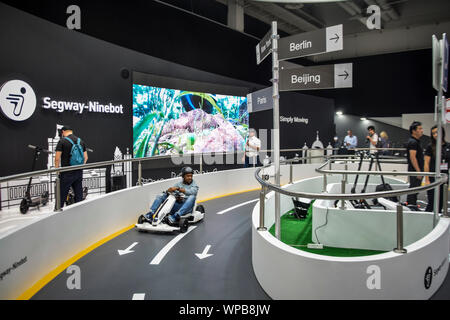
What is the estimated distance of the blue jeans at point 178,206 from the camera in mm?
6191

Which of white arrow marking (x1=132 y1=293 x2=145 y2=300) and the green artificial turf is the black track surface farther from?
the green artificial turf

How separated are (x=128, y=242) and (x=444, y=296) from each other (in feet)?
14.3

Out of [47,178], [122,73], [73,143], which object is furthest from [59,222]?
[122,73]

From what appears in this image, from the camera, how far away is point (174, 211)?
652cm

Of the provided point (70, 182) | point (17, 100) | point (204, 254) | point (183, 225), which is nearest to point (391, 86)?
point (183, 225)

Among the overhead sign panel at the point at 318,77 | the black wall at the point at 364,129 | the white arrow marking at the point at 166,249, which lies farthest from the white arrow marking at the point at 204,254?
the black wall at the point at 364,129

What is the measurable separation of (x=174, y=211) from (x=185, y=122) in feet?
17.2

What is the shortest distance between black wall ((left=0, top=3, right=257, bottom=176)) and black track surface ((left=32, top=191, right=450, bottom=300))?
11.6ft

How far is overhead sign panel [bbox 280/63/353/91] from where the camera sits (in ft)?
12.6

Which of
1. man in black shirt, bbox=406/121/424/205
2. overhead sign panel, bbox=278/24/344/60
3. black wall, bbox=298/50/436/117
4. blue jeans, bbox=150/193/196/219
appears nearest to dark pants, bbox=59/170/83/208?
blue jeans, bbox=150/193/196/219

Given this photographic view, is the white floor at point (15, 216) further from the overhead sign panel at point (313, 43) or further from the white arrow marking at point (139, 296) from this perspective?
the overhead sign panel at point (313, 43)

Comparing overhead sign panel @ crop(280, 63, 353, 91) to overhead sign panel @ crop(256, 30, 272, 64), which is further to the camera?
overhead sign panel @ crop(256, 30, 272, 64)

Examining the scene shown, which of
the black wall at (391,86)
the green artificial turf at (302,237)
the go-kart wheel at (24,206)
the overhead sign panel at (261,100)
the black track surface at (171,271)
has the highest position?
the black wall at (391,86)

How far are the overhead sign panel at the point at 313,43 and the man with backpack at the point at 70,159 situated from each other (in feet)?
14.0
